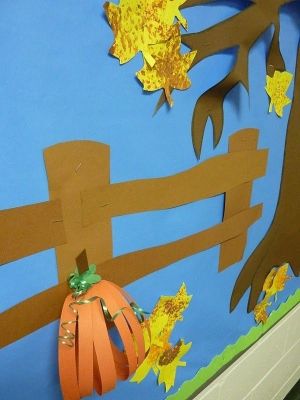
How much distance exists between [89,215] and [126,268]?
15 cm

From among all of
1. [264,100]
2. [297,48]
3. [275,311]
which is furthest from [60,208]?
[275,311]

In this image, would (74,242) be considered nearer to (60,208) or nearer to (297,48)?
(60,208)

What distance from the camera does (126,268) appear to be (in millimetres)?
633

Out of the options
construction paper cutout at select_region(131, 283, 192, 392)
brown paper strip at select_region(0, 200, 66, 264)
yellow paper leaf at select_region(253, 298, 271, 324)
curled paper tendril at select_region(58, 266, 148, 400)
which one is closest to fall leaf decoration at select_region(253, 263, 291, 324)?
yellow paper leaf at select_region(253, 298, 271, 324)

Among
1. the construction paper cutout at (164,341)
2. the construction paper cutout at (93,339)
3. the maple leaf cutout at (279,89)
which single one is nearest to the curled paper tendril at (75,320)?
the construction paper cutout at (93,339)

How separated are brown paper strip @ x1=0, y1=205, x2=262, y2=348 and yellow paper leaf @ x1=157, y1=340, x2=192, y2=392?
0.24 meters

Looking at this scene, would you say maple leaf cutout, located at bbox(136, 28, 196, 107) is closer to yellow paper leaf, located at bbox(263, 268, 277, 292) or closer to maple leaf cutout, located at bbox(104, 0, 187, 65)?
maple leaf cutout, located at bbox(104, 0, 187, 65)

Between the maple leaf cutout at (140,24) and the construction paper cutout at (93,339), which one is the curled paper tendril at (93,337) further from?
the maple leaf cutout at (140,24)

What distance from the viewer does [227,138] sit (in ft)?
2.41

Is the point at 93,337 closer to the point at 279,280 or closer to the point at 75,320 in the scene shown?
the point at 75,320

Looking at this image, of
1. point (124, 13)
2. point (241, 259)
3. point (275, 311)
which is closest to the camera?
point (124, 13)

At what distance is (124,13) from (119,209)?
31 centimetres

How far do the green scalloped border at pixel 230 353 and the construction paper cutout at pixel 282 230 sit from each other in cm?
12

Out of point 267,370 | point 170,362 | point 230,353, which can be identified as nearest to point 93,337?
point 170,362
